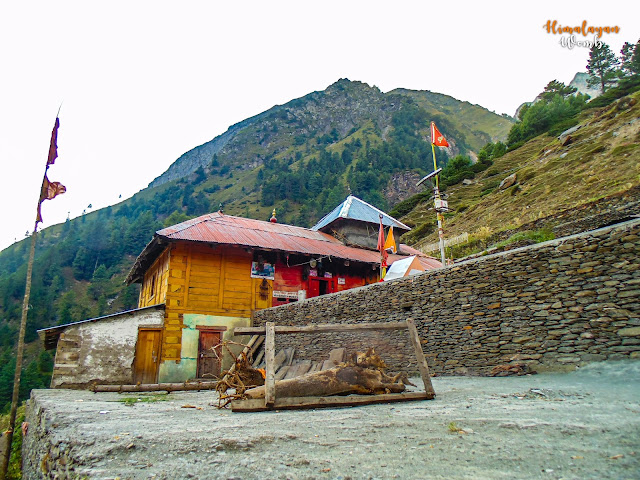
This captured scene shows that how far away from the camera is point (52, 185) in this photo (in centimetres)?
902

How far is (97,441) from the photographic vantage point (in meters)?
3.39

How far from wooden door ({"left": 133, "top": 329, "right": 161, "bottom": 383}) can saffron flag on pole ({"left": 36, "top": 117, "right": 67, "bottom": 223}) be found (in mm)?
7750

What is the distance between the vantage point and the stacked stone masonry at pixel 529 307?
253 inches

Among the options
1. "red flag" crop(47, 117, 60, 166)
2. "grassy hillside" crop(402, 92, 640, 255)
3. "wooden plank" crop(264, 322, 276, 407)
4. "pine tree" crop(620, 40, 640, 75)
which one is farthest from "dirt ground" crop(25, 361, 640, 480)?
"pine tree" crop(620, 40, 640, 75)

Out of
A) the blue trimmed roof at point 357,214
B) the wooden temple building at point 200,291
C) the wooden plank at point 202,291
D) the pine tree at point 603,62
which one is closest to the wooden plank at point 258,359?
the wooden temple building at point 200,291

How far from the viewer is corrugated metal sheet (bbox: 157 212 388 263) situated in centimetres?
1719

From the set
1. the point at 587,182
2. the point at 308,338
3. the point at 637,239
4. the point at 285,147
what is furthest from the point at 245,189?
the point at 637,239

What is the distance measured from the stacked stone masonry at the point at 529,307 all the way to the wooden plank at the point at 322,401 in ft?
9.81

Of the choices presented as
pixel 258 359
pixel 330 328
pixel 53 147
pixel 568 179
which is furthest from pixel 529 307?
pixel 568 179

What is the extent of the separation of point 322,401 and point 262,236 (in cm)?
1479

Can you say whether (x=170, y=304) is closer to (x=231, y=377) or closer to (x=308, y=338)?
(x=308, y=338)

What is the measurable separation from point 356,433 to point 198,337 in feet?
45.4

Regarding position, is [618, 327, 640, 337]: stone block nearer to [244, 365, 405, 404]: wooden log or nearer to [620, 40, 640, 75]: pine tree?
[244, 365, 405, 404]: wooden log

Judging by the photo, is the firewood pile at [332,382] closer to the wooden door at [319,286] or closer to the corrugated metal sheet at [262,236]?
the corrugated metal sheet at [262,236]
